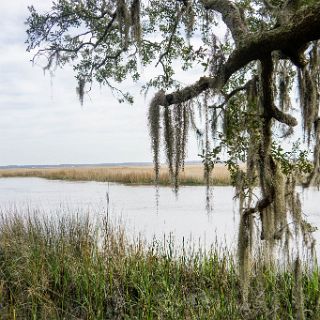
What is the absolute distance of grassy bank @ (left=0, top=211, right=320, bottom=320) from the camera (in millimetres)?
4895

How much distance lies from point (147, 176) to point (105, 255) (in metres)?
23.4

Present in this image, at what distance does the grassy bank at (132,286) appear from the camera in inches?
193

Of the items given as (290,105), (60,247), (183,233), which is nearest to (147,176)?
(183,233)

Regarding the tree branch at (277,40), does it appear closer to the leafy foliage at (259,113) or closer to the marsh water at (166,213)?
the leafy foliage at (259,113)

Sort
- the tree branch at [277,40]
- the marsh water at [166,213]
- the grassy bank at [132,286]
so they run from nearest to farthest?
the tree branch at [277,40]
the grassy bank at [132,286]
the marsh water at [166,213]

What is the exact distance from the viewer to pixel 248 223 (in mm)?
3457

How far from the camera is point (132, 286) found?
232 inches

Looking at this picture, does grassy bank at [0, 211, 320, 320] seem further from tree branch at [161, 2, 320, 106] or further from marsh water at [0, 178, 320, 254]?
tree branch at [161, 2, 320, 106]

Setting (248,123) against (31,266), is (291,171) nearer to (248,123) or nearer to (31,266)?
(248,123)

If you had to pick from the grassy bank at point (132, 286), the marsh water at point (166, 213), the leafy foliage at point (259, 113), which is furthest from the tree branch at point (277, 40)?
the marsh water at point (166, 213)

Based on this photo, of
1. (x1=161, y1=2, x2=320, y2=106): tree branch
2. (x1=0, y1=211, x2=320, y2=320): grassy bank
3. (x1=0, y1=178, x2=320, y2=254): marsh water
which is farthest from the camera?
(x1=0, y1=178, x2=320, y2=254): marsh water

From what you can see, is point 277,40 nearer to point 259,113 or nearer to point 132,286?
point 259,113

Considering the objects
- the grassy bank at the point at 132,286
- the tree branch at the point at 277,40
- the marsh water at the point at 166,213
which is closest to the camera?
the tree branch at the point at 277,40

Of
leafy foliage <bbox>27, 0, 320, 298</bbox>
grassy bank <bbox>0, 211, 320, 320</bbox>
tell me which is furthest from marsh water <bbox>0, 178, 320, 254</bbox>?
leafy foliage <bbox>27, 0, 320, 298</bbox>
